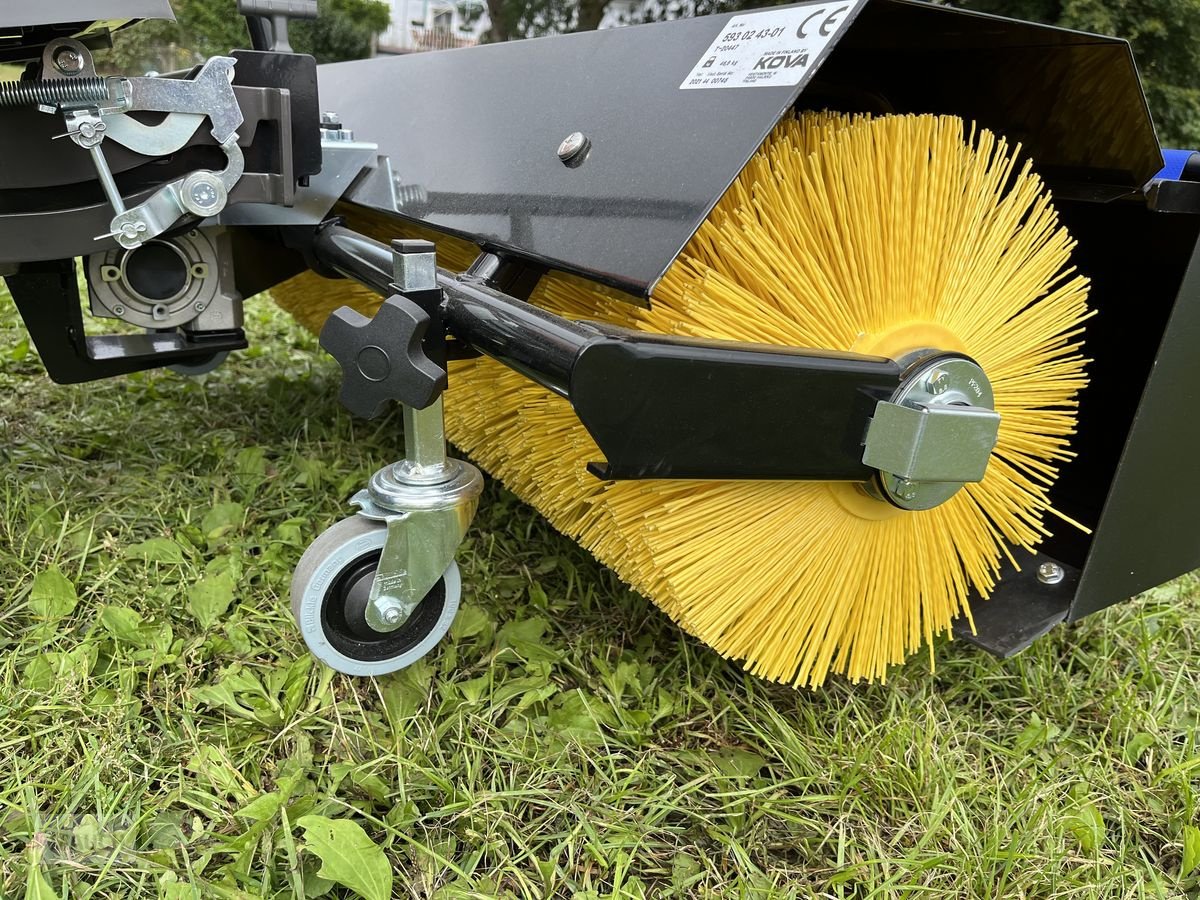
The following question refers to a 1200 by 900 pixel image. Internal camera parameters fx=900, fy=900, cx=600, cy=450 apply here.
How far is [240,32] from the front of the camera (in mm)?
9172

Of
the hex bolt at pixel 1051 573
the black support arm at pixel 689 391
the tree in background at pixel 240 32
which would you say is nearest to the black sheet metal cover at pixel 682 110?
the black support arm at pixel 689 391

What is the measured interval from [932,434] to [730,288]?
0.26m

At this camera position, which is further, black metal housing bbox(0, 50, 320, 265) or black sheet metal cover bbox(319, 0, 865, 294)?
black metal housing bbox(0, 50, 320, 265)

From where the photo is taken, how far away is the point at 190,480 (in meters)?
1.67

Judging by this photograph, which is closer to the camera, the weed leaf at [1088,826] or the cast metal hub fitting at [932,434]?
the cast metal hub fitting at [932,434]

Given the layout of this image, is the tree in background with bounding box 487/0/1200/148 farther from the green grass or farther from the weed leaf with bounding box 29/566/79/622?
the weed leaf with bounding box 29/566/79/622

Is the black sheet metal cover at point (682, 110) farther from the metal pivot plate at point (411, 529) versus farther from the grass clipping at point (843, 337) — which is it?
the metal pivot plate at point (411, 529)

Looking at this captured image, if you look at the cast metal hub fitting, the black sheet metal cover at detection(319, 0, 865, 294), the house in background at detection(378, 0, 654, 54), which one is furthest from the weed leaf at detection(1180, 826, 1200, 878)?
the house in background at detection(378, 0, 654, 54)

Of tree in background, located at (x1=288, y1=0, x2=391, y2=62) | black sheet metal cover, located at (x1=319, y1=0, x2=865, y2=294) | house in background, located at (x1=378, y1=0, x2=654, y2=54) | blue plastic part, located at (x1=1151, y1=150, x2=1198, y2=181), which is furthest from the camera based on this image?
house in background, located at (x1=378, y1=0, x2=654, y2=54)

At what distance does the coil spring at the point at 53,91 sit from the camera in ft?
3.10

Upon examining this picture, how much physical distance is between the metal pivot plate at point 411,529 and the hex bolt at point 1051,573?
2.83 ft

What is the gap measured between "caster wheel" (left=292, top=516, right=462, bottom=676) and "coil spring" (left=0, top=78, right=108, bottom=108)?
1.75 feet

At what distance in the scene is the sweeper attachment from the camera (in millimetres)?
899

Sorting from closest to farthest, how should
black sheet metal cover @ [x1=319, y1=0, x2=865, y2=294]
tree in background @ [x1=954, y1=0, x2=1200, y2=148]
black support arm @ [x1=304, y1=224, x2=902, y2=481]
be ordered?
black support arm @ [x1=304, y1=224, x2=902, y2=481], black sheet metal cover @ [x1=319, y1=0, x2=865, y2=294], tree in background @ [x1=954, y1=0, x2=1200, y2=148]
